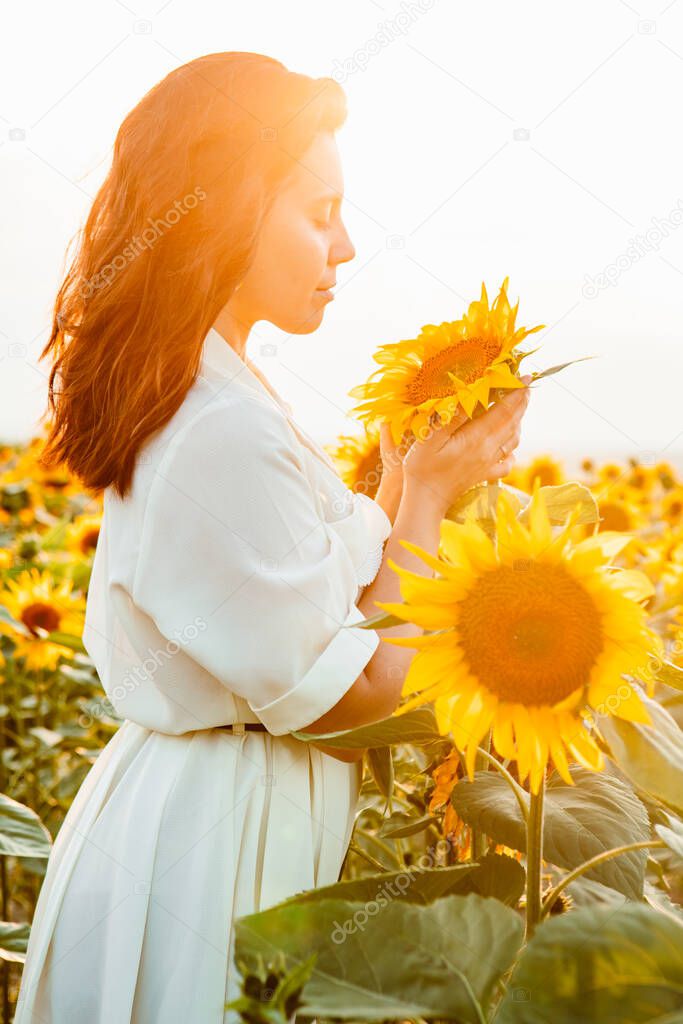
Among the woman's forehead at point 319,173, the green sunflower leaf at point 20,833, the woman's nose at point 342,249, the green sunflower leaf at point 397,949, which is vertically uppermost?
the woman's forehead at point 319,173

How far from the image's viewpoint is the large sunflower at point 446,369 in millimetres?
1068

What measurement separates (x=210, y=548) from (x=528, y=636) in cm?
46

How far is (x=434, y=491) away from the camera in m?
1.15

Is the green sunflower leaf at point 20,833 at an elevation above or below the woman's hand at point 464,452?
below

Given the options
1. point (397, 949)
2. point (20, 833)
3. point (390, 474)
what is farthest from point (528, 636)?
point (20, 833)

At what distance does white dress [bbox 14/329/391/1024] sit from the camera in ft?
3.48

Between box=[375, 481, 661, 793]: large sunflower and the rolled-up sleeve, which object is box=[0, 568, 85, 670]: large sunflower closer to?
the rolled-up sleeve

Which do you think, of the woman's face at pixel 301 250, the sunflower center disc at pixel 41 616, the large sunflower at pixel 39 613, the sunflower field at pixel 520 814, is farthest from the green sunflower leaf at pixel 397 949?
the sunflower center disc at pixel 41 616

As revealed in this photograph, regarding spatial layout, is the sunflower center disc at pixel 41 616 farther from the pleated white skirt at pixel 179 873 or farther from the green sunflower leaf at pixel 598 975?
the green sunflower leaf at pixel 598 975

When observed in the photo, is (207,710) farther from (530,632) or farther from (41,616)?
(41,616)

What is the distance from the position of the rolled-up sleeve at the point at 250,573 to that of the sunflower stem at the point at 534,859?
0.32 metres

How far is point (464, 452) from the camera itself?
1.11 meters

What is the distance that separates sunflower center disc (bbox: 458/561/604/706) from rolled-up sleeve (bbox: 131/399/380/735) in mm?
337

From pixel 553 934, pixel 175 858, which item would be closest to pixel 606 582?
pixel 553 934
